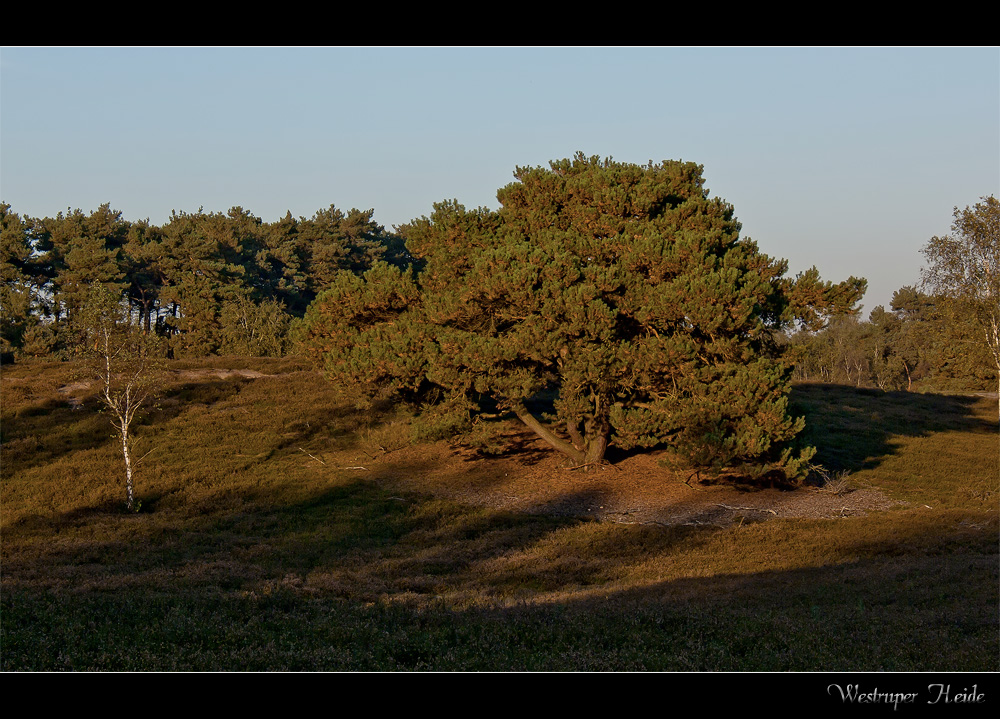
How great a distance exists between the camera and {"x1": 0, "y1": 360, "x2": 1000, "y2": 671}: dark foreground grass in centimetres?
942

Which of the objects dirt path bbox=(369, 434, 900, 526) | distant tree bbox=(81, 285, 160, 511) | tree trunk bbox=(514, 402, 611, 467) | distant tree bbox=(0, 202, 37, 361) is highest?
distant tree bbox=(0, 202, 37, 361)

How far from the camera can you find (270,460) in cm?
3244

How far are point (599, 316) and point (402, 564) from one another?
1053 centimetres

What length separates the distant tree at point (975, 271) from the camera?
134 feet

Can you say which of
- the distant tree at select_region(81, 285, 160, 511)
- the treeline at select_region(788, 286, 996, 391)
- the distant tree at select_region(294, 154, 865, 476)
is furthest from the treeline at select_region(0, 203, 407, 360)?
the treeline at select_region(788, 286, 996, 391)

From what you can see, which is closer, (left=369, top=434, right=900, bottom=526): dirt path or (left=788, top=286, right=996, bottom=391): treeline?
(left=369, top=434, right=900, bottom=526): dirt path

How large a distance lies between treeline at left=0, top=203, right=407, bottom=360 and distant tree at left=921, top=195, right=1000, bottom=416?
147ft

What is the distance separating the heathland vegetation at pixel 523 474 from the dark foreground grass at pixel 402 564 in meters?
0.11

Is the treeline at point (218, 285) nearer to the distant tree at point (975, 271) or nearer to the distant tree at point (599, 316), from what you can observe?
the distant tree at point (975, 271)

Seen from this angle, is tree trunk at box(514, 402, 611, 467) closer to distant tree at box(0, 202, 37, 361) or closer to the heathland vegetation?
the heathland vegetation

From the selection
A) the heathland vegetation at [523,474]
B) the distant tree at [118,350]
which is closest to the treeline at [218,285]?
the heathland vegetation at [523,474]
